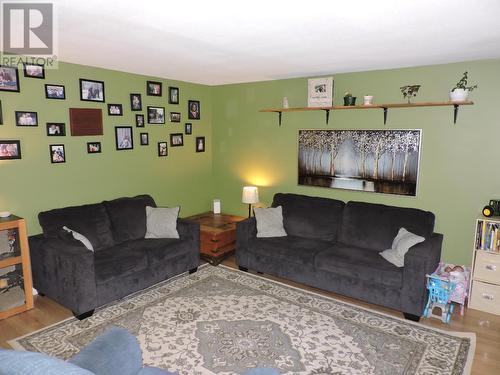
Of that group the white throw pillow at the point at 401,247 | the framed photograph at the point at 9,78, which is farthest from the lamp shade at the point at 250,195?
the framed photograph at the point at 9,78

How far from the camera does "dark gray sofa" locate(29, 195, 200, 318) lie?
3354mm

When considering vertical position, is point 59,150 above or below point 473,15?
below

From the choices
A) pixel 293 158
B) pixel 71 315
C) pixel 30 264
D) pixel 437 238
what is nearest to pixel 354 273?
pixel 437 238

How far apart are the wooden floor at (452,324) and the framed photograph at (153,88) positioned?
9.14 ft

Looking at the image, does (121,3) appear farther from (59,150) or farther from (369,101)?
(369,101)

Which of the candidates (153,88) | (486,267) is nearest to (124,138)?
(153,88)

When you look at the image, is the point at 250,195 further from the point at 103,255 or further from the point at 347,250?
the point at 103,255

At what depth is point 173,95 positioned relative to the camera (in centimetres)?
513

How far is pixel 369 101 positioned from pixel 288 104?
117 centimetres

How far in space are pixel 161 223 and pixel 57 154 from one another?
1.39 m

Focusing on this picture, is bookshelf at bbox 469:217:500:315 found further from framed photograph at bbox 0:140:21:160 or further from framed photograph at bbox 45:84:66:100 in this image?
framed photograph at bbox 0:140:21:160

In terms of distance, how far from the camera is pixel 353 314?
3.48 m

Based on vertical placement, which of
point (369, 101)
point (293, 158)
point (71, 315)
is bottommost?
point (71, 315)

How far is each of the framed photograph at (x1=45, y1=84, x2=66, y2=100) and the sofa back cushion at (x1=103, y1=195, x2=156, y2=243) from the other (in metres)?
1.28
